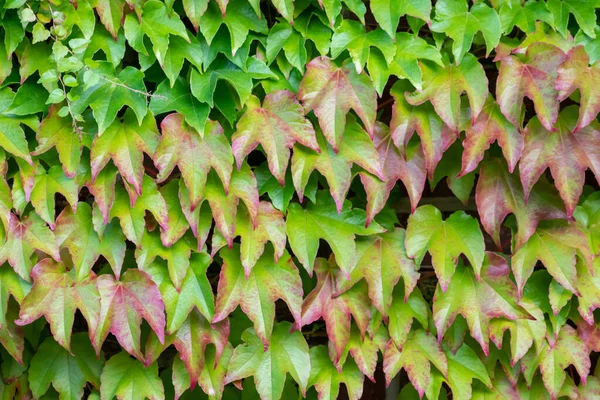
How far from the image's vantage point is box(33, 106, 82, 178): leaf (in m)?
1.48

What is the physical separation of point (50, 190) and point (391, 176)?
0.78m

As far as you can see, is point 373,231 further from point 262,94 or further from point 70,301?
point 70,301

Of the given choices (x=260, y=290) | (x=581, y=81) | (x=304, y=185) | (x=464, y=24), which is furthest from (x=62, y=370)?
(x=581, y=81)

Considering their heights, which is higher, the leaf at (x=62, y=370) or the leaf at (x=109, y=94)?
the leaf at (x=109, y=94)

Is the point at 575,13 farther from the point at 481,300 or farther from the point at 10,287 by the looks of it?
the point at 10,287

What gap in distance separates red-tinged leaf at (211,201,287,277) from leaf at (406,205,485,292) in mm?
293

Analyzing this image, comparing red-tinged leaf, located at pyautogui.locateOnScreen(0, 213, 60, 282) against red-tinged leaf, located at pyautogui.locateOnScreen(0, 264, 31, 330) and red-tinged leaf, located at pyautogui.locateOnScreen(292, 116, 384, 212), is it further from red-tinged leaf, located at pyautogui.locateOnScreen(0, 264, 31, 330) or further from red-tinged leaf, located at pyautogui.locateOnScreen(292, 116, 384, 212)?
red-tinged leaf, located at pyautogui.locateOnScreen(292, 116, 384, 212)

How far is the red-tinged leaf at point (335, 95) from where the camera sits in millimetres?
1430

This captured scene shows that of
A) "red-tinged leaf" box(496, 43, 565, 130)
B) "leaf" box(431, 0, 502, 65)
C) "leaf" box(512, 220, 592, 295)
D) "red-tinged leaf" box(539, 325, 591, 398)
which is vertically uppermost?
"leaf" box(431, 0, 502, 65)

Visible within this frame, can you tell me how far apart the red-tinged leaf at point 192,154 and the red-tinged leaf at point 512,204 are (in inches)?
22.5

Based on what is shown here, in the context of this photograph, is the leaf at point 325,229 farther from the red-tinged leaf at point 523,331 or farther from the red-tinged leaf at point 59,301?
the red-tinged leaf at point 59,301

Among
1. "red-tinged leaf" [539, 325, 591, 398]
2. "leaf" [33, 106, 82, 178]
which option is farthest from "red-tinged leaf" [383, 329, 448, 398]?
"leaf" [33, 106, 82, 178]

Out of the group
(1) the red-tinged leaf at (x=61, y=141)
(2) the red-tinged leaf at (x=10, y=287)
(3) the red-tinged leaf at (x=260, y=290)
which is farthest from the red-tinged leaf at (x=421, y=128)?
(2) the red-tinged leaf at (x=10, y=287)

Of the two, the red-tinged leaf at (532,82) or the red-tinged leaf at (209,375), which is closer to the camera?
the red-tinged leaf at (532,82)
